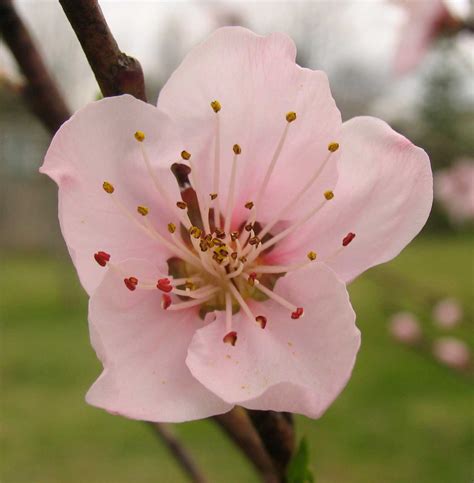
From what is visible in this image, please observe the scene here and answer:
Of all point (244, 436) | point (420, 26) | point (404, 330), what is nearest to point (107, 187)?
point (244, 436)

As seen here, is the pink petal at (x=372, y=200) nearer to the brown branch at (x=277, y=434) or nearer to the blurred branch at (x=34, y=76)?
the brown branch at (x=277, y=434)

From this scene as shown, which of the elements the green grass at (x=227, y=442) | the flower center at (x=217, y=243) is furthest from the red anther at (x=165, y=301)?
the green grass at (x=227, y=442)

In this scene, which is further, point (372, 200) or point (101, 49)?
point (372, 200)

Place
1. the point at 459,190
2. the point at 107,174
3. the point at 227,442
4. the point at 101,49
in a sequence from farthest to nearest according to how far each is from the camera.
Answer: the point at 227,442, the point at 459,190, the point at 107,174, the point at 101,49

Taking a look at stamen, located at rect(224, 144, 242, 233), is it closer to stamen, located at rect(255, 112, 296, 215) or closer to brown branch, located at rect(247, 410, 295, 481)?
stamen, located at rect(255, 112, 296, 215)

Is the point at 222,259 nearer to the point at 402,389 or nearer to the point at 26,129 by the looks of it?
the point at 402,389

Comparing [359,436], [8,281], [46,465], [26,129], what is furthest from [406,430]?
[26,129]

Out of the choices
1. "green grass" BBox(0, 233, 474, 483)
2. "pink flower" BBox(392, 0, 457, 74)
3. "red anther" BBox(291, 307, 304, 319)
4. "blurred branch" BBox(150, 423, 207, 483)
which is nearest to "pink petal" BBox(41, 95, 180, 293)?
"red anther" BBox(291, 307, 304, 319)

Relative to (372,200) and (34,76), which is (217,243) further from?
(34,76)
